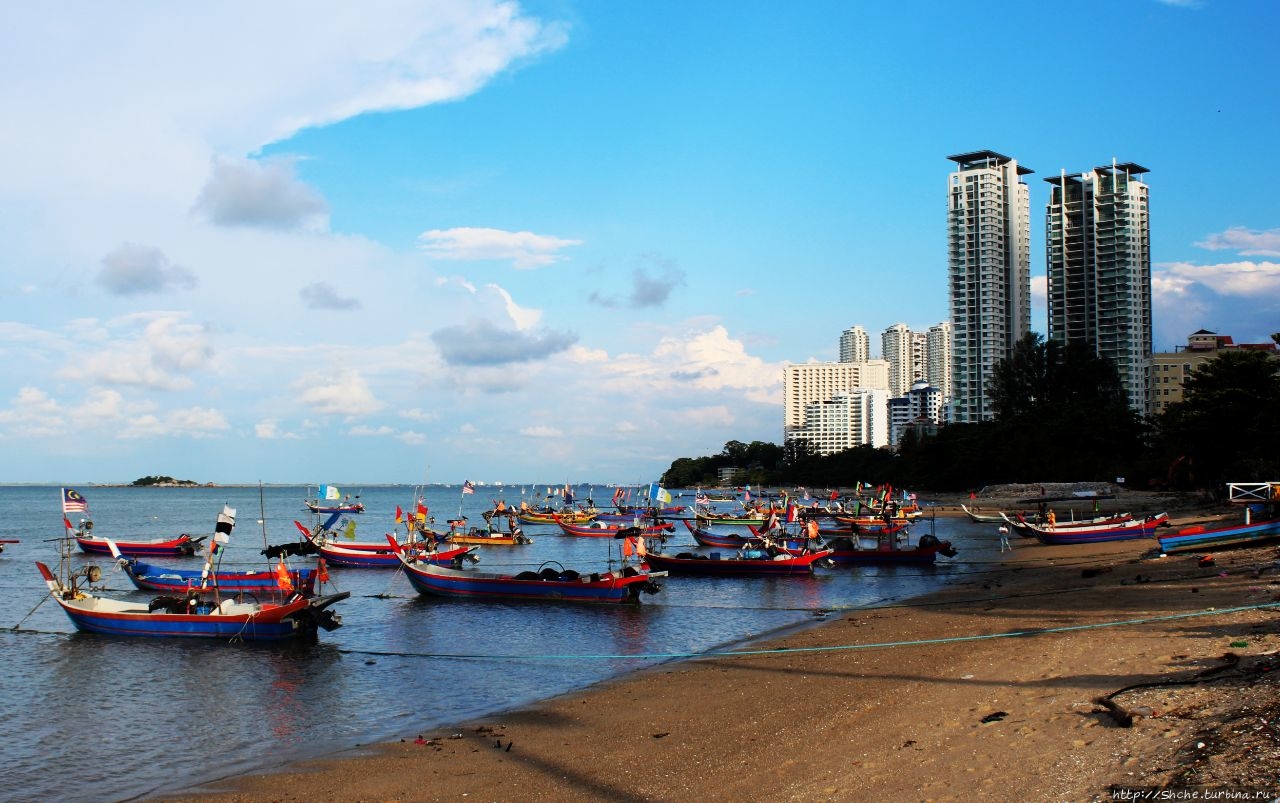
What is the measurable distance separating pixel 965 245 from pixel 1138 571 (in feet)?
433

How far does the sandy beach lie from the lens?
9.27 m

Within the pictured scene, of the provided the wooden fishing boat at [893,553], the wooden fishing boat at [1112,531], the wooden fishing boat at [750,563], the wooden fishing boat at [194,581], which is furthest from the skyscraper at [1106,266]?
the wooden fishing boat at [194,581]

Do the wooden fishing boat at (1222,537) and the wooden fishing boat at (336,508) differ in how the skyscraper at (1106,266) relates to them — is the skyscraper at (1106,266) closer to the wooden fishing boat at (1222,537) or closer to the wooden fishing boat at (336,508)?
the wooden fishing boat at (336,508)

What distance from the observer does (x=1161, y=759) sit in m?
8.70

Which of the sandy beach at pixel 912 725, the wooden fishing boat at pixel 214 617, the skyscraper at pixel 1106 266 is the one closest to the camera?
the sandy beach at pixel 912 725

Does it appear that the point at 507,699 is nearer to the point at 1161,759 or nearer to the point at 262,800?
the point at 262,800

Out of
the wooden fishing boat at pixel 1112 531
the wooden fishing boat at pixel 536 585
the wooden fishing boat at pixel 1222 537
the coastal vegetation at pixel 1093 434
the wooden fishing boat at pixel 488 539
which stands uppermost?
the coastal vegetation at pixel 1093 434

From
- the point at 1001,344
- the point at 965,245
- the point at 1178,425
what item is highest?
the point at 965,245

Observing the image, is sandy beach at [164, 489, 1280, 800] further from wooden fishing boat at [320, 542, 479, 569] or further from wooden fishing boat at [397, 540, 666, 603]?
wooden fishing boat at [320, 542, 479, 569]

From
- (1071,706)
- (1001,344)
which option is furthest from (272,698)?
(1001,344)

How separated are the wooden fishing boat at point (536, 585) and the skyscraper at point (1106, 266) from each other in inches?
5268

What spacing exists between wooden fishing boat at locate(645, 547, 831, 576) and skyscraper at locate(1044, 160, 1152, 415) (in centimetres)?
12268

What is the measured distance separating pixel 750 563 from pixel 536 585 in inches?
455

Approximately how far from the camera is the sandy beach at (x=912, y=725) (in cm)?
927
